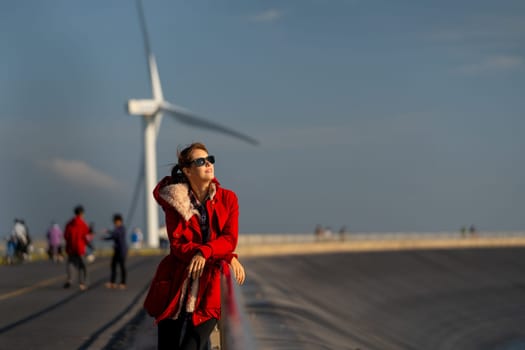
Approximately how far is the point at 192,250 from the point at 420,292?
61621mm

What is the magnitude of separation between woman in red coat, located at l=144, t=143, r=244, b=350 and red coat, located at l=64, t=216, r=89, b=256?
644 inches

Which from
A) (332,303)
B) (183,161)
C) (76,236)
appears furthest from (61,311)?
(332,303)

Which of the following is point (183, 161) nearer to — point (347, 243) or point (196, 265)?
point (196, 265)

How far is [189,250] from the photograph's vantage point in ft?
19.7

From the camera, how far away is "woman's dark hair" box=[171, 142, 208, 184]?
6188 millimetres

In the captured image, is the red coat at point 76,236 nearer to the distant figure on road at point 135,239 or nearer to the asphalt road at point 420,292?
the asphalt road at point 420,292

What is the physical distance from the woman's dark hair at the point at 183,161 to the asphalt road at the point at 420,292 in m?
34.8

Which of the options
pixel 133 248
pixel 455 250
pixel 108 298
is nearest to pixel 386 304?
pixel 133 248

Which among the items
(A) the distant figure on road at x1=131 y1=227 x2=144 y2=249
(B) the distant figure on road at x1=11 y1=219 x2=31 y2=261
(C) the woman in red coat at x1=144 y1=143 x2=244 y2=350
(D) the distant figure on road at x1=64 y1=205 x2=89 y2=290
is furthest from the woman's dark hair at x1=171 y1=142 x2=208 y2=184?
(A) the distant figure on road at x1=131 y1=227 x2=144 y2=249

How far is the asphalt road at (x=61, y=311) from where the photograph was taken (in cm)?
1270

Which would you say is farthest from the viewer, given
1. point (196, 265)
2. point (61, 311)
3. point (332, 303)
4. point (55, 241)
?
point (332, 303)

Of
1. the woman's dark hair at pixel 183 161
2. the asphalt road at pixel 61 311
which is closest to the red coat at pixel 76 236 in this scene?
the asphalt road at pixel 61 311

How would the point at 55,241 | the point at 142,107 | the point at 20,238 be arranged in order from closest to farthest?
the point at 20,238
the point at 55,241
the point at 142,107

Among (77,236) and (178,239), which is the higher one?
(77,236)
